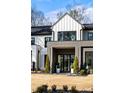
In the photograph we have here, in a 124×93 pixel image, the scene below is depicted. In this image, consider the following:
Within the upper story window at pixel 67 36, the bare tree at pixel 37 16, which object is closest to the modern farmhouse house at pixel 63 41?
the upper story window at pixel 67 36

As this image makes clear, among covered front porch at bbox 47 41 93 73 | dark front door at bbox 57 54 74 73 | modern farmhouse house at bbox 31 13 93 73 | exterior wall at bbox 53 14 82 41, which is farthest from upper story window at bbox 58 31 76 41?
dark front door at bbox 57 54 74 73

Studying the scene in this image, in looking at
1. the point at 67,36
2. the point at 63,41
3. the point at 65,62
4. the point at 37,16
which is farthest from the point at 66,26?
the point at 37,16

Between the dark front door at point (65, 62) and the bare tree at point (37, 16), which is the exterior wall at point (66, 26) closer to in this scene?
the dark front door at point (65, 62)

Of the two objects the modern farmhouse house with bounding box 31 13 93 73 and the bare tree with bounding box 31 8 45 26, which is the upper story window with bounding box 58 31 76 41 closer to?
the modern farmhouse house with bounding box 31 13 93 73

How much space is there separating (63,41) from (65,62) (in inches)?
71.7

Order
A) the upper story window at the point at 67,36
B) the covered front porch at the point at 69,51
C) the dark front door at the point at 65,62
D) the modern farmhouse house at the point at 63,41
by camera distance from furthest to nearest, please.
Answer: the upper story window at the point at 67,36
the modern farmhouse house at the point at 63,41
the covered front porch at the point at 69,51
the dark front door at the point at 65,62

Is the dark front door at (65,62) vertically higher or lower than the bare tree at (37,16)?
lower

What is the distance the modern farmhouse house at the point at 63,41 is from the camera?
7.78 meters

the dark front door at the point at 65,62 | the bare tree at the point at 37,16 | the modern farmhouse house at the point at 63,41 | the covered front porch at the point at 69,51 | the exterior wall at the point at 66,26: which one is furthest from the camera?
the exterior wall at the point at 66,26

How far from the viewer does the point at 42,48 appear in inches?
352

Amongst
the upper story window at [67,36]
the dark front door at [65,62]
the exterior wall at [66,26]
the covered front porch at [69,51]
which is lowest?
the dark front door at [65,62]

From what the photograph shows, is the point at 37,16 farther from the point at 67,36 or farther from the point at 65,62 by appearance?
the point at 67,36
